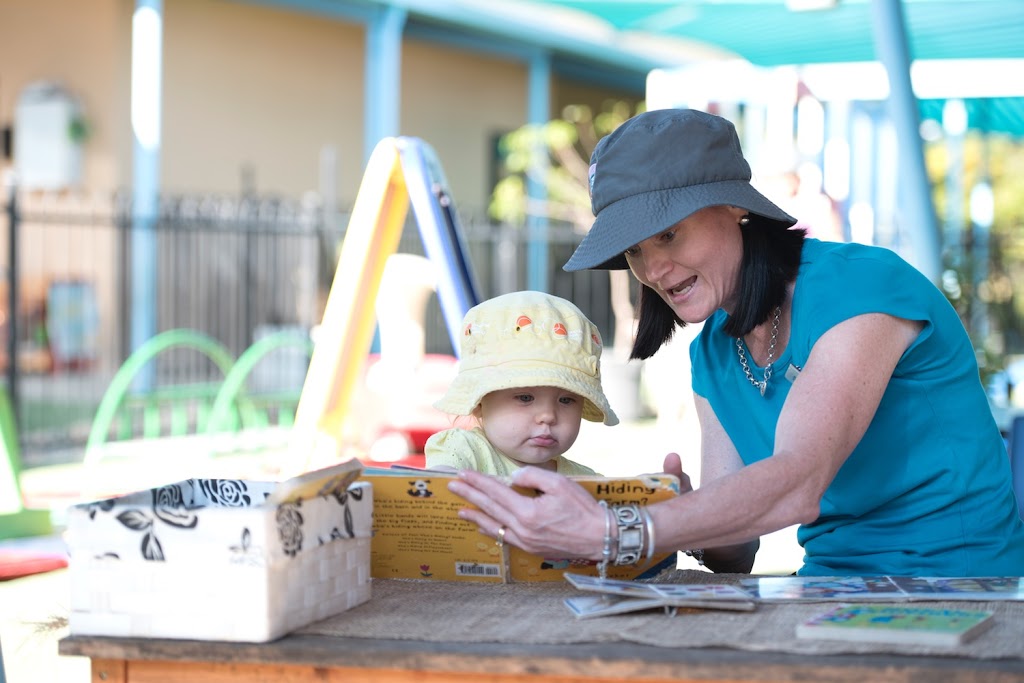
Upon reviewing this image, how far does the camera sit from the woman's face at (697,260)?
232 cm

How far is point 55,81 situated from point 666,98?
6488mm

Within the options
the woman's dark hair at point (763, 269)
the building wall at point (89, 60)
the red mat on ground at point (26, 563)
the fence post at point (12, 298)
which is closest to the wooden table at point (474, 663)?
the woman's dark hair at point (763, 269)

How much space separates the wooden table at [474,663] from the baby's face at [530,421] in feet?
3.25

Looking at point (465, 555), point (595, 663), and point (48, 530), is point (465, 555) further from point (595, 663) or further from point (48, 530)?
point (48, 530)

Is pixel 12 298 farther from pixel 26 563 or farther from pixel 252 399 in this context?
pixel 26 563

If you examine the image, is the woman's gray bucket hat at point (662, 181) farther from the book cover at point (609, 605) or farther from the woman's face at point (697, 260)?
the book cover at point (609, 605)

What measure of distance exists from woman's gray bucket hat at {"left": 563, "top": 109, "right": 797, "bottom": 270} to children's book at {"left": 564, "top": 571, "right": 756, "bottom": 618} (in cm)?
60

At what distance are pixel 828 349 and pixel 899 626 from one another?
59 cm

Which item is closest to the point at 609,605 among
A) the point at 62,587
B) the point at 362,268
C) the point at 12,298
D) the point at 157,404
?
the point at 362,268

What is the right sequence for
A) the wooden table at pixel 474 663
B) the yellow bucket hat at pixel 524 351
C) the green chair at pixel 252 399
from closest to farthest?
the wooden table at pixel 474 663
the yellow bucket hat at pixel 524 351
the green chair at pixel 252 399

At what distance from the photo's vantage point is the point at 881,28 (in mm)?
5070

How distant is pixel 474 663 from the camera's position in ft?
5.17

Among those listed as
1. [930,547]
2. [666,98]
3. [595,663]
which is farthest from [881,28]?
[666,98]

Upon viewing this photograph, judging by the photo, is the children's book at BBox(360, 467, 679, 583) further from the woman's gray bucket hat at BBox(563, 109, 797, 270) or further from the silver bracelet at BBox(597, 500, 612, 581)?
the woman's gray bucket hat at BBox(563, 109, 797, 270)
